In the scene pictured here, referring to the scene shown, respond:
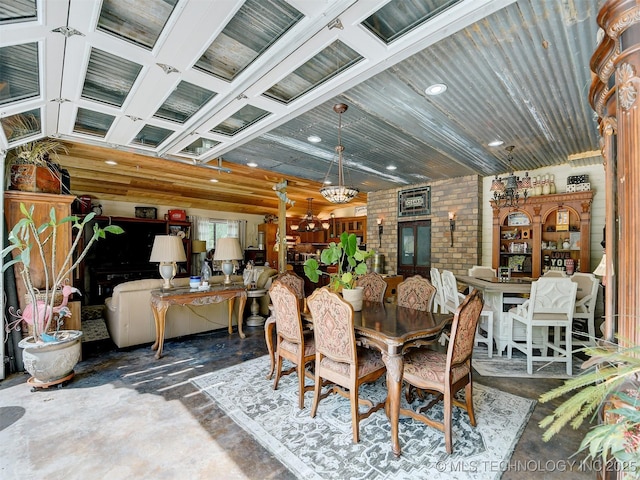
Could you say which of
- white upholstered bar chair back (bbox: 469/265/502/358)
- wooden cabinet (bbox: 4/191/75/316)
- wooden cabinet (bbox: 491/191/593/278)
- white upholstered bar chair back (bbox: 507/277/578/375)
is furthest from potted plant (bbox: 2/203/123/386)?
wooden cabinet (bbox: 491/191/593/278)

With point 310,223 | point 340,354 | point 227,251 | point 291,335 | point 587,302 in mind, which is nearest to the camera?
point 340,354

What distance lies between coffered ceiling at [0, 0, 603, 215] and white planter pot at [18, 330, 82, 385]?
1973mm

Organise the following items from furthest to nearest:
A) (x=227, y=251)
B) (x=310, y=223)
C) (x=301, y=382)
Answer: (x=310, y=223), (x=227, y=251), (x=301, y=382)

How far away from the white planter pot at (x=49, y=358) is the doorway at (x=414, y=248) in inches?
241

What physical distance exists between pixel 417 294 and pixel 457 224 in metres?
3.66

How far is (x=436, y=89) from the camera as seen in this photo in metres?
2.84

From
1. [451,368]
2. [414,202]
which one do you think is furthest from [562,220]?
[451,368]

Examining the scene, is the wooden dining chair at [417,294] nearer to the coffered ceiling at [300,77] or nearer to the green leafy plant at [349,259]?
the green leafy plant at [349,259]

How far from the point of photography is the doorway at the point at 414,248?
680cm

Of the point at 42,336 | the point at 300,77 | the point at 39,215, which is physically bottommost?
the point at 42,336

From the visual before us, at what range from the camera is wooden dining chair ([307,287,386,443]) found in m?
2.10

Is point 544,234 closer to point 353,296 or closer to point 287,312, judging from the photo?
A: point 353,296

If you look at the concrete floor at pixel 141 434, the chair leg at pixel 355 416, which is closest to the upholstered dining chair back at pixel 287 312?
the chair leg at pixel 355 416

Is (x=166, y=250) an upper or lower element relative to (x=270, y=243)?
lower
